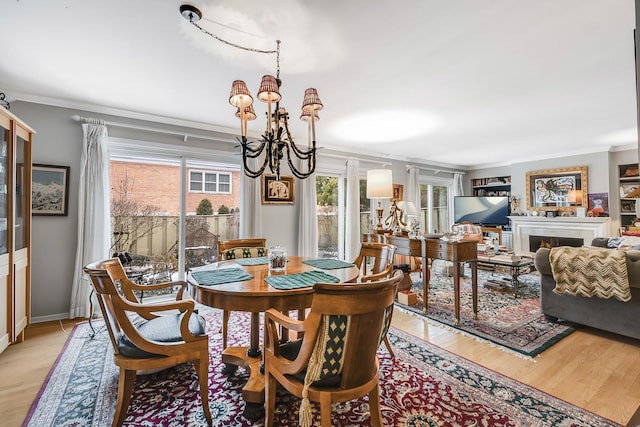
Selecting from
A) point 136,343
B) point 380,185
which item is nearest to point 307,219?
point 380,185

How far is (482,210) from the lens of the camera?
7055mm

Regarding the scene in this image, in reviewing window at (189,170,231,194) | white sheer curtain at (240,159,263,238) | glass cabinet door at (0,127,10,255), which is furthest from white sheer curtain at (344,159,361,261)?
glass cabinet door at (0,127,10,255)

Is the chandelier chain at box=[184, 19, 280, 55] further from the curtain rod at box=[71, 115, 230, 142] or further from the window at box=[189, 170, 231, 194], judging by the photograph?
the window at box=[189, 170, 231, 194]

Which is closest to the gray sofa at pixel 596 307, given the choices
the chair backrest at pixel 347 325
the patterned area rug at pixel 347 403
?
the patterned area rug at pixel 347 403

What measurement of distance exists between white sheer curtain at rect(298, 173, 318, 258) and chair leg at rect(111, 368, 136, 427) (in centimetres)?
305

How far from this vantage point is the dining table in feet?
4.93

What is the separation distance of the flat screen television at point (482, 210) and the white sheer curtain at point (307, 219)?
4.31m

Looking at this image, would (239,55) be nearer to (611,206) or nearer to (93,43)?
(93,43)

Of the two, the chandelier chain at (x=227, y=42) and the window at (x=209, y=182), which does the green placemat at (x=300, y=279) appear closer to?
the chandelier chain at (x=227, y=42)

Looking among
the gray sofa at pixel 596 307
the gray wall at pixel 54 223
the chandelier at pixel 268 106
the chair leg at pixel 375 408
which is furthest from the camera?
the gray wall at pixel 54 223

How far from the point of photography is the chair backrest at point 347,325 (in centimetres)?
114

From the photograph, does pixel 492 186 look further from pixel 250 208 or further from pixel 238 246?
pixel 238 246

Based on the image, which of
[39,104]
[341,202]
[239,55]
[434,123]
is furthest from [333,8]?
[341,202]

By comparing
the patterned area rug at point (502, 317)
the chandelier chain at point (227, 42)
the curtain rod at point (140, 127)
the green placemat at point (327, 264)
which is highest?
the chandelier chain at point (227, 42)
